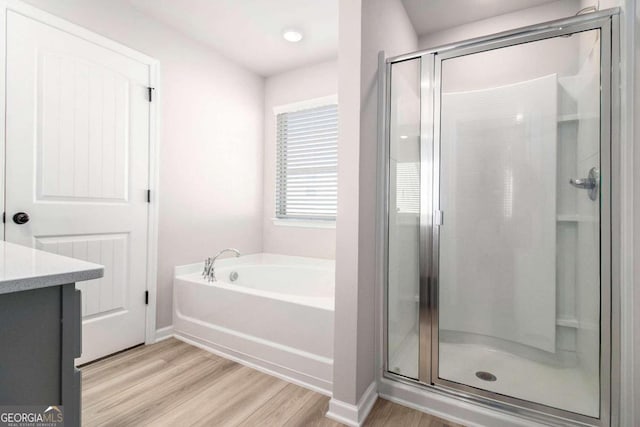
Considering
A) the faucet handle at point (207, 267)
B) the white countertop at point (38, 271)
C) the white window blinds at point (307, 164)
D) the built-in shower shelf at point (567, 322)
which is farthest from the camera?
the white window blinds at point (307, 164)

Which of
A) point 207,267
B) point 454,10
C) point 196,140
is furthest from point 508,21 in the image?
point 207,267

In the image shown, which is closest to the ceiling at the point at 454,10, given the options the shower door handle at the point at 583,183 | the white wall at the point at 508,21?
the white wall at the point at 508,21

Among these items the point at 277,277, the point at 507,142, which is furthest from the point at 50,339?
the point at 277,277

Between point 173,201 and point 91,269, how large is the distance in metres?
2.04

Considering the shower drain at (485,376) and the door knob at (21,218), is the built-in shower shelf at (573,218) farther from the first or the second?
the door knob at (21,218)

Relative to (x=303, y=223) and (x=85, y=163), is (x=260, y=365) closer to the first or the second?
(x=303, y=223)

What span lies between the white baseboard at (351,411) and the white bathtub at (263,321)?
0.19 m

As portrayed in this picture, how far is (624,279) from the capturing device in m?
1.29

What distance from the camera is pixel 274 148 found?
3.44m

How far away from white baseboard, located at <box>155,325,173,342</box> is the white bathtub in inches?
1.8

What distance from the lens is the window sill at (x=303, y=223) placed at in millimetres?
3080

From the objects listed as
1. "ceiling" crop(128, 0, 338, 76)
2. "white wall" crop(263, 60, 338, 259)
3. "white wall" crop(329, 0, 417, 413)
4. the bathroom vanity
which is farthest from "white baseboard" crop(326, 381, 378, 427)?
"ceiling" crop(128, 0, 338, 76)

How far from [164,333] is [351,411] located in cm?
171

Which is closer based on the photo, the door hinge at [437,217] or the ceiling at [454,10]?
the door hinge at [437,217]
